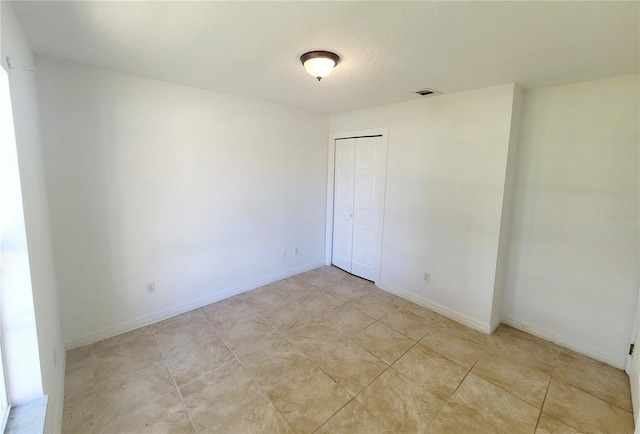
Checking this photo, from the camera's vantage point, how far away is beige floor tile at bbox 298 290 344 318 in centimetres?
320

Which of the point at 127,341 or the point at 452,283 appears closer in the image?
the point at 127,341

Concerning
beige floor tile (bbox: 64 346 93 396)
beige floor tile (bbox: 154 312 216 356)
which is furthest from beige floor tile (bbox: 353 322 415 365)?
beige floor tile (bbox: 64 346 93 396)

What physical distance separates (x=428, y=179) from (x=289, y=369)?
2.44 metres

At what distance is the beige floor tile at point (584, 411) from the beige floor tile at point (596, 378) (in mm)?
80

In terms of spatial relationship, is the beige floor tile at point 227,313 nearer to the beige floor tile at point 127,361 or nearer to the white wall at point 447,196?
the beige floor tile at point 127,361

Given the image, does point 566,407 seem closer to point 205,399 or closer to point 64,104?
point 205,399

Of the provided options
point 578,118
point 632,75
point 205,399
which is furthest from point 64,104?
point 632,75

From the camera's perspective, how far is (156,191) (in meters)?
2.80

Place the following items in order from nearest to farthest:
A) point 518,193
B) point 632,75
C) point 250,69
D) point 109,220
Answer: point 632,75 → point 250,69 → point 109,220 → point 518,193

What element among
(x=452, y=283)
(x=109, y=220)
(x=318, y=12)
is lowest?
(x=452, y=283)

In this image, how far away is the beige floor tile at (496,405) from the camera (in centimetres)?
185

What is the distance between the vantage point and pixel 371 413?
1.91 m

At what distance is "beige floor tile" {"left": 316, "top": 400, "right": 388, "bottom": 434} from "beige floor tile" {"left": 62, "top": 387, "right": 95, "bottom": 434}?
1481 mm

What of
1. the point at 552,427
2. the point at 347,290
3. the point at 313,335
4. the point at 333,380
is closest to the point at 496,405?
the point at 552,427
